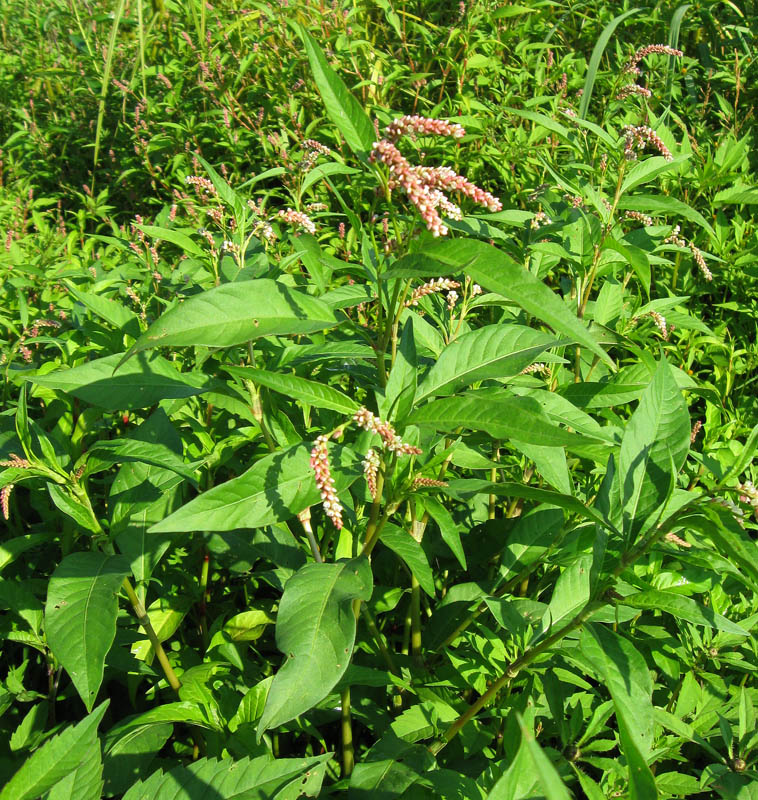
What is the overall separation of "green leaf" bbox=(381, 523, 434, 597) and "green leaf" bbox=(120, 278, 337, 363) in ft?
1.67

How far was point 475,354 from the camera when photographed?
1.41 metres

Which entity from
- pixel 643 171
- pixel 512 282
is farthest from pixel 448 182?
pixel 643 171

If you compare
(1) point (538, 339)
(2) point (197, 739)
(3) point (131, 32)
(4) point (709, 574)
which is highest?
(3) point (131, 32)

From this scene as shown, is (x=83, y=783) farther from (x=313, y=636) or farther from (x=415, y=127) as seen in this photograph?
(x=415, y=127)

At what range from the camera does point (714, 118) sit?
4.63 metres

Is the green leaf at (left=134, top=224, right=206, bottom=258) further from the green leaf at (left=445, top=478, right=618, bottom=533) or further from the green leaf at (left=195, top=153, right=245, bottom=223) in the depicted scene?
the green leaf at (left=445, top=478, right=618, bottom=533)

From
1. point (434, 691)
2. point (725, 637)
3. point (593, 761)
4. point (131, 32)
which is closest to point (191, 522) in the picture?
point (434, 691)

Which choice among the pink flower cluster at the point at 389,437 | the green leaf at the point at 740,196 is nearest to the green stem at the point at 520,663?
the pink flower cluster at the point at 389,437

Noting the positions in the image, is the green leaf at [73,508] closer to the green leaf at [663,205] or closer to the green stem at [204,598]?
the green stem at [204,598]

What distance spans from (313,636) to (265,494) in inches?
11.1

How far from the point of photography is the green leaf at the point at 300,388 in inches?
49.2

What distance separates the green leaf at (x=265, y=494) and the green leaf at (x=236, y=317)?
260 millimetres

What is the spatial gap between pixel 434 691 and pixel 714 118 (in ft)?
14.9

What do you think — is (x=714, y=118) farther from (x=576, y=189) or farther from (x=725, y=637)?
(x=725, y=637)
